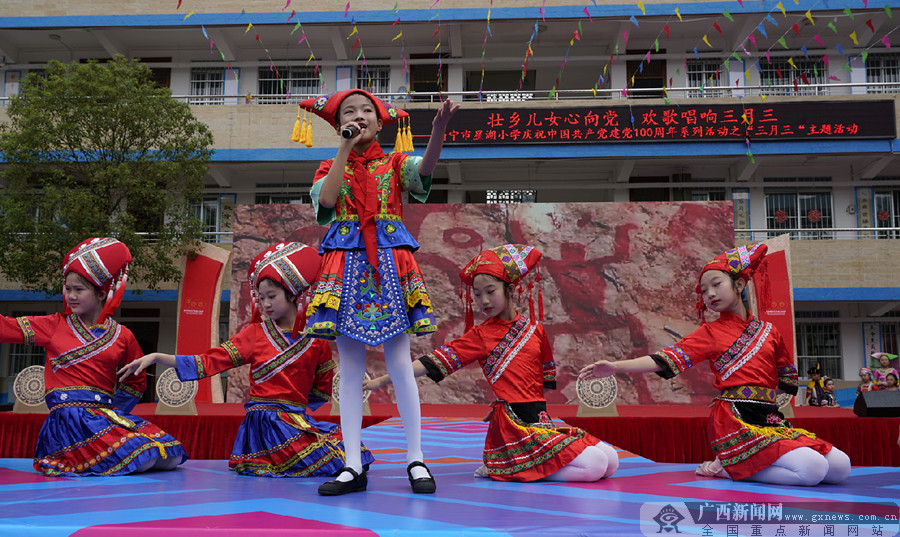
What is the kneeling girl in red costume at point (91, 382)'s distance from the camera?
10.6 feet

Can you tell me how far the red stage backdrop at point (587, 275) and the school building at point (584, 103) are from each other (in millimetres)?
2577

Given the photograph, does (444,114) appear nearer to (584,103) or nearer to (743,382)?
(743,382)

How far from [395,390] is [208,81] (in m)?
12.6

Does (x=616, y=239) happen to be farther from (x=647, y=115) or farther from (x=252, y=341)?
(x=252, y=341)

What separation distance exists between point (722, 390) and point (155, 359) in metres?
2.59

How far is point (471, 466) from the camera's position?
3.47 m

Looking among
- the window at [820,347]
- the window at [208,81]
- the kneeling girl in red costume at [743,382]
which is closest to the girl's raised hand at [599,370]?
the kneeling girl in red costume at [743,382]

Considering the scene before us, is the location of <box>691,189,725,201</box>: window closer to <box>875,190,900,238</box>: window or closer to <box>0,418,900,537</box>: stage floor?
<box>875,190,900,238</box>: window

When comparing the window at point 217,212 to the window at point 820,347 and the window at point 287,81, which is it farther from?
the window at point 820,347

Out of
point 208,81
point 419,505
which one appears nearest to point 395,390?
point 419,505

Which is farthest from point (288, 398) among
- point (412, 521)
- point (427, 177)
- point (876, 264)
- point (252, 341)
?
point (876, 264)

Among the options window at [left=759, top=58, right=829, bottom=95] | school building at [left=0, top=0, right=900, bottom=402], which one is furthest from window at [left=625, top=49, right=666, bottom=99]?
window at [left=759, top=58, right=829, bottom=95]

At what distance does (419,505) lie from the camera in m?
2.23

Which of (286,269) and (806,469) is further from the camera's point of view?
(286,269)
